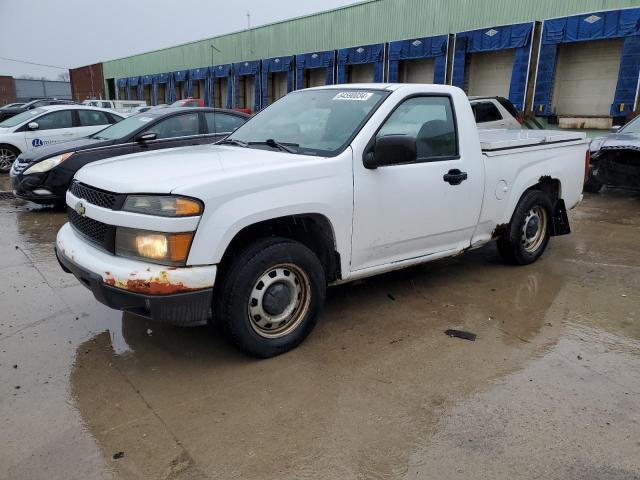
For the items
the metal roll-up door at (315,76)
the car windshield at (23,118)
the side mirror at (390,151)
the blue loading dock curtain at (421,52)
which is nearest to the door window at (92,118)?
the car windshield at (23,118)

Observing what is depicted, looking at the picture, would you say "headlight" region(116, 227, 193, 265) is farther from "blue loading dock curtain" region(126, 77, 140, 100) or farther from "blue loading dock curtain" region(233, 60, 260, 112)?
"blue loading dock curtain" region(126, 77, 140, 100)

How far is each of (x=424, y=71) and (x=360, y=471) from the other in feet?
74.6

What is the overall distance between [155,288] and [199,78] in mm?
38355

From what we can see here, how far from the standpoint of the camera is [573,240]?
6875mm

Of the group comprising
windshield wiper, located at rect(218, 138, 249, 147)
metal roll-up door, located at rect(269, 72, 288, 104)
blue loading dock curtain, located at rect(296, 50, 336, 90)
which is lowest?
windshield wiper, located at rect(218, 138, 249, 147)

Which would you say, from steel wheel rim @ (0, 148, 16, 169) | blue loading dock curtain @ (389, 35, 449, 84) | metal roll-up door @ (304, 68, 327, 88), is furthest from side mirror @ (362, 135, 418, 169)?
metal roll-up door @ (304, 68, 327, 88)

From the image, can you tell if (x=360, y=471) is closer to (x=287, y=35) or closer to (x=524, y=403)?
(x=524, y=403)

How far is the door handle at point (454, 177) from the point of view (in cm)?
425

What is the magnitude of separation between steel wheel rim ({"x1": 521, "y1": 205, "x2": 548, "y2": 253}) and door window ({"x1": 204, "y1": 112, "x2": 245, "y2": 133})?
5.18 metres

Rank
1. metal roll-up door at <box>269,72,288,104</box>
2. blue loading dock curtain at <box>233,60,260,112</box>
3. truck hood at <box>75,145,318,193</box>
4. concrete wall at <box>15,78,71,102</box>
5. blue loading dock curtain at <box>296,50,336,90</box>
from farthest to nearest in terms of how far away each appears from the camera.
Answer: concrete wall at <box>15,78,71,102</box> → blue loading dock curtain at <box>233,60,260,112</box> → metal roll-up door at <box>269,72,288,104</box> → blue loading dock curtain at <box>296,50,336,90</box> → truck hood at <box>75,145,318,193</box>

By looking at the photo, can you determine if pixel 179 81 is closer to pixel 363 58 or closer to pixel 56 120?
pixel 363 58

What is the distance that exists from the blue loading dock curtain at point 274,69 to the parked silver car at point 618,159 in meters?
21.8

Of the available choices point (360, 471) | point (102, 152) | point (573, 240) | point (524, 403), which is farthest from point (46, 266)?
point (573, 240)

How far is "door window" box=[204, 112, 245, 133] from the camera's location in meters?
8.59
